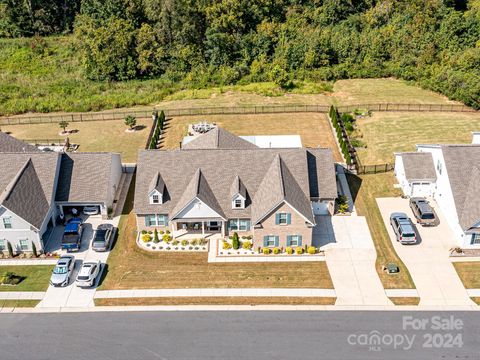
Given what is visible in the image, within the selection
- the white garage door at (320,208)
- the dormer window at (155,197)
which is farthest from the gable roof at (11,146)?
the white garage door at (320,208)

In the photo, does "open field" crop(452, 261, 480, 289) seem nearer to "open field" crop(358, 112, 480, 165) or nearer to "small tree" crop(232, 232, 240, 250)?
"small tree" crop(232, 232, 240, 250)

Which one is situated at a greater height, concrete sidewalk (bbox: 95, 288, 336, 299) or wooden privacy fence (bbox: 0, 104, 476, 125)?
Result: wooden privacy fence (bbox: 0, 104, 476, 125)

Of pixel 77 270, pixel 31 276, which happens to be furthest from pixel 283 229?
pixel 31 276

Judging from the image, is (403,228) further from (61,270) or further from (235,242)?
(61,270)

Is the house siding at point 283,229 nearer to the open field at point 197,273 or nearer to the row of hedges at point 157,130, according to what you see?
the open field at point 197,273

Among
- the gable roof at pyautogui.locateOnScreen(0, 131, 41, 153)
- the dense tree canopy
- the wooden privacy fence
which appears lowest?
the gable roof at pyautogui.locateOnScreen(0, 131, 41, 153)

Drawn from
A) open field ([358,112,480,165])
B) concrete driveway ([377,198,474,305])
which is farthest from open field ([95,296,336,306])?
open field ([358,112,480,165])

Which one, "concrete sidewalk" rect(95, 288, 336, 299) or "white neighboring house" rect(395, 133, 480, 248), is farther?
"white neighboring house" rect(395, 133, 480, 248)
